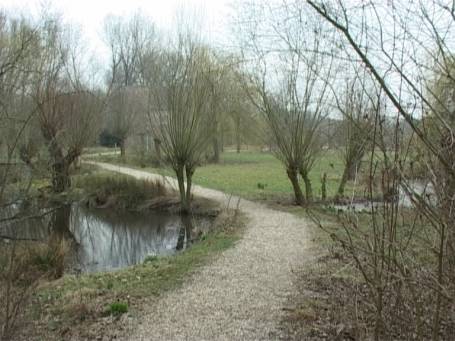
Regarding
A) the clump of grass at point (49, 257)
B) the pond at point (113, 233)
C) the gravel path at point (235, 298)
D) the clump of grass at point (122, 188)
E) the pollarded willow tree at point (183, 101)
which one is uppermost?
the pollarded willow tree at point (183, 101)

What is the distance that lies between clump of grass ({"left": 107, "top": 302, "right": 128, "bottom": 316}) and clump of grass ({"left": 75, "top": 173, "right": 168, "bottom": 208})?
10.8 m

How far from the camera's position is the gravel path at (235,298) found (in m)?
4.42

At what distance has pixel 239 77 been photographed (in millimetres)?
12500

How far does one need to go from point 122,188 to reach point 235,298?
39.2ft

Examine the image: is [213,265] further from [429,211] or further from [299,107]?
[299,107]

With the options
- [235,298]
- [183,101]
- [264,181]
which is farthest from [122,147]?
[235,298]

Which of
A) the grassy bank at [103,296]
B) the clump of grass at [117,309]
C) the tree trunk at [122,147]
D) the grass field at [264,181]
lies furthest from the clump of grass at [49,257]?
the tree trunk at [122,147]

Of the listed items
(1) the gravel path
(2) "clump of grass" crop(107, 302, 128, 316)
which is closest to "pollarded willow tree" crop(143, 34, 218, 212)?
(1) the gravel path

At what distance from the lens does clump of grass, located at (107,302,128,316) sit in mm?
4957

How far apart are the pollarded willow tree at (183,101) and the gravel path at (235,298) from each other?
5.26 meters

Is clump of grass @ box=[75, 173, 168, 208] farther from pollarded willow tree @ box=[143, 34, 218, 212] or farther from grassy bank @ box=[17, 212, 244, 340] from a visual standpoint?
grassy bank @ box=[17, 212, 244, 340]

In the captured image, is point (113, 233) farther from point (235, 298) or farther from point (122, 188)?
point (235, 298)

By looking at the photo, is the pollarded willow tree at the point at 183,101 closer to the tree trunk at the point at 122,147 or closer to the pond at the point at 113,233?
the pond at the point at 113,233

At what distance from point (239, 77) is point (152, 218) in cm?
537
